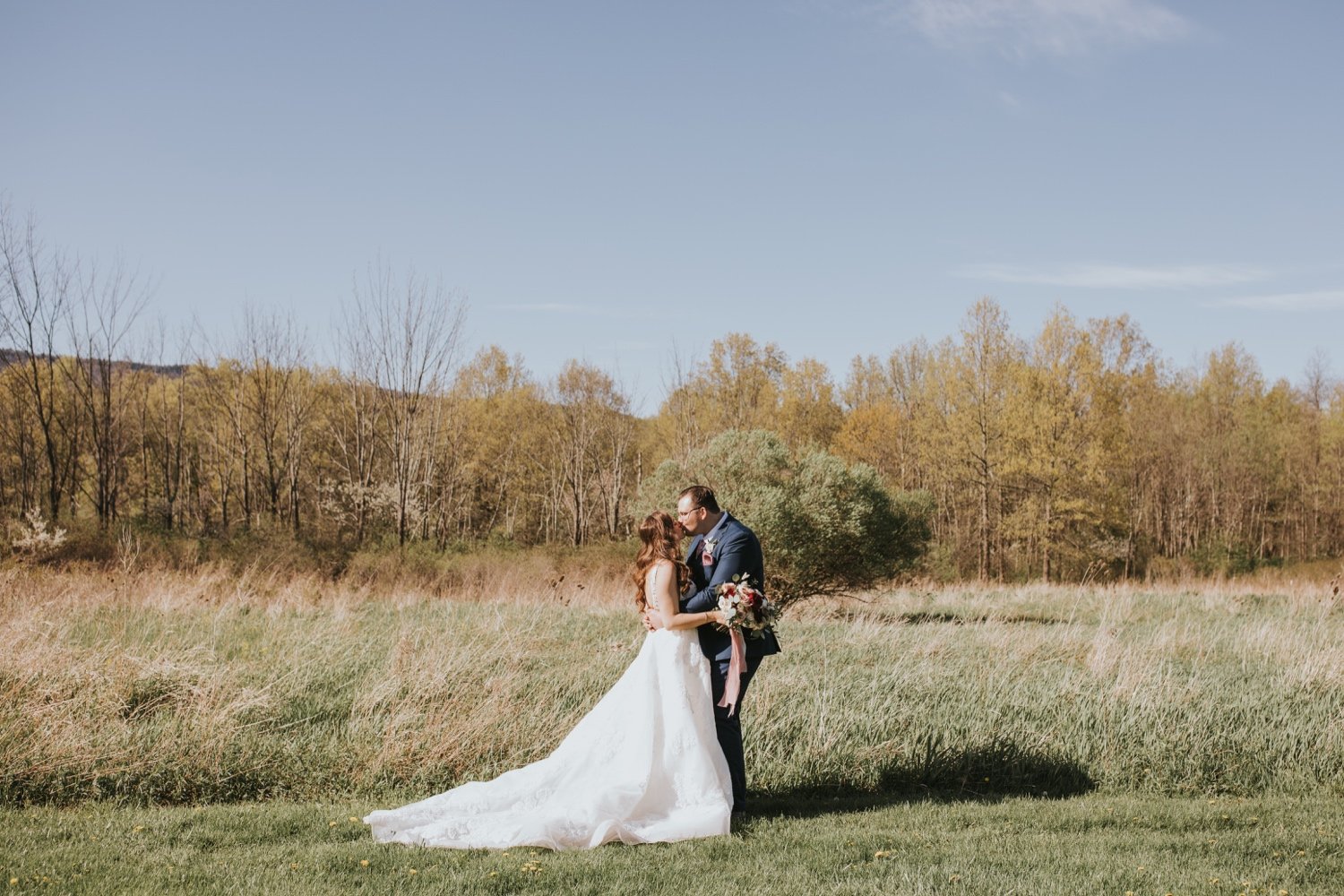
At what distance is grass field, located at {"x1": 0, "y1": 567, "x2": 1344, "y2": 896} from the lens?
5020mm

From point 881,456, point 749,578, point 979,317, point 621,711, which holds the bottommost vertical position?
point 621,711

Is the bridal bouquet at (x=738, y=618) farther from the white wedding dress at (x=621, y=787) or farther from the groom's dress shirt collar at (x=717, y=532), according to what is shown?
the groom's dress shirt collar at (x=717, y=532)

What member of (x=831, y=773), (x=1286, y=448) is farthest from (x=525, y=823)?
(x=1286, y=448)

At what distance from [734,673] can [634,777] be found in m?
0.91

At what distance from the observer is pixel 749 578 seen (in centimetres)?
605

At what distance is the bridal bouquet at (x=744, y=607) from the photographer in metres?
5.84

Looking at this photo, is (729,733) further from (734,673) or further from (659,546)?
(659,546)

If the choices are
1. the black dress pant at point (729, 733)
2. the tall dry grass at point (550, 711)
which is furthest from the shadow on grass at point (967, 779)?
the black dress pant at point (729, 733)

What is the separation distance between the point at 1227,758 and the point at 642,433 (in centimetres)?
4568

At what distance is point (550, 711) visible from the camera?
819cm

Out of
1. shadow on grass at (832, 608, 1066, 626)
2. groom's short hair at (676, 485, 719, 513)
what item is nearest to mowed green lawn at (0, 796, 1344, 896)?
groom's short hair at (676, 485, 719, 513)

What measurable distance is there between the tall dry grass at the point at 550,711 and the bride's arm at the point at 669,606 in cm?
197

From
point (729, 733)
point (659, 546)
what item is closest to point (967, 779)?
point (729, 733)

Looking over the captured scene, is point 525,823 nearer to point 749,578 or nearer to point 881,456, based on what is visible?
point 749,578
